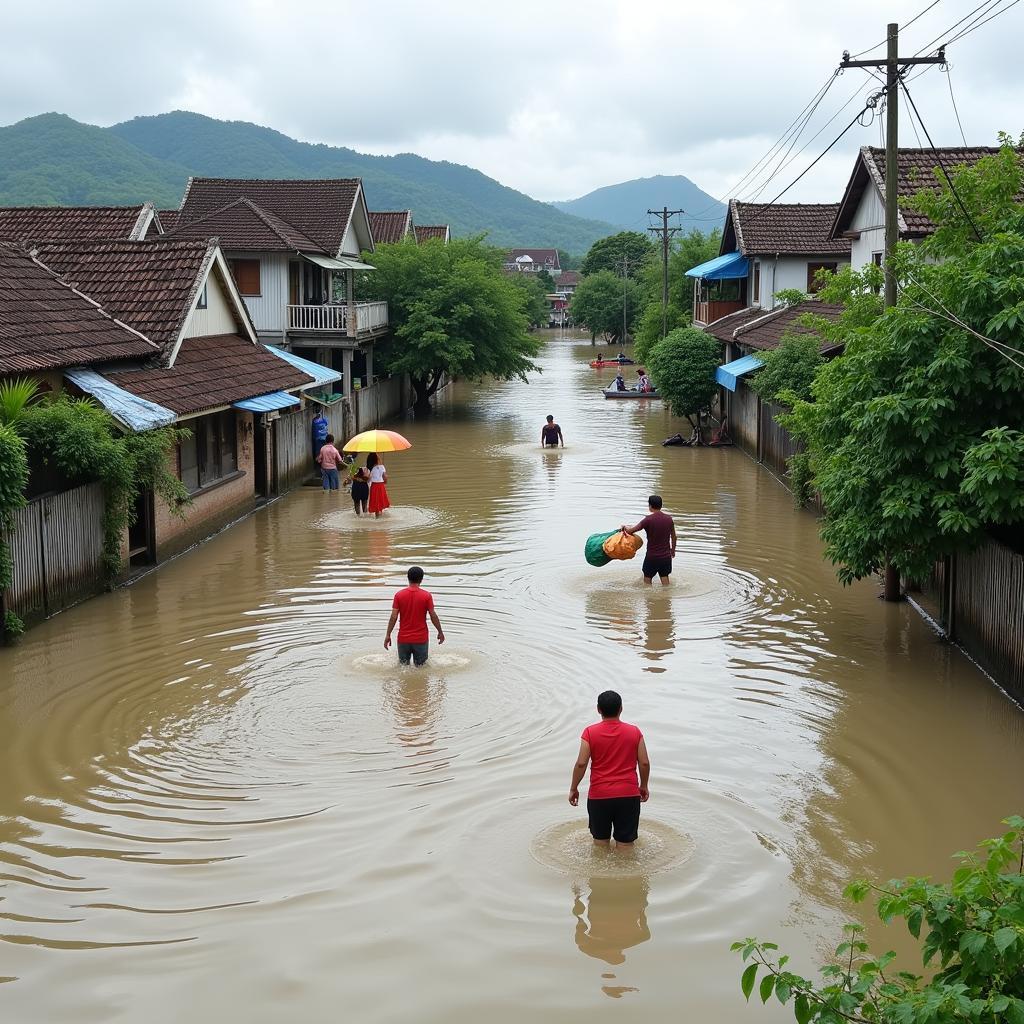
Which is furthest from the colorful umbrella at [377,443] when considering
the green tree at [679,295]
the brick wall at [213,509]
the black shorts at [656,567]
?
the green tree at [679,295]

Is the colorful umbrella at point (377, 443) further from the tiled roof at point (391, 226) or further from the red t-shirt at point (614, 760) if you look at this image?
the tiled roof at point (391, 226)

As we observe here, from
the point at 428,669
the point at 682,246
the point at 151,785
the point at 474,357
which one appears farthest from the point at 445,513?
the point at 682,246

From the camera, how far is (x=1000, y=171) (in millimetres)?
16422

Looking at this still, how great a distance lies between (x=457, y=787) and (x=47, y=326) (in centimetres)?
1277

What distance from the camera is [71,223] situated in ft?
96.6

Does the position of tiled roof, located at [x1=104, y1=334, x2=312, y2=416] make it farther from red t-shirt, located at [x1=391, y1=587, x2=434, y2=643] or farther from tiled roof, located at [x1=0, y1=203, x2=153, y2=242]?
red t-shirt, located at [x1=391, y1=587, x2=434, y2=643]

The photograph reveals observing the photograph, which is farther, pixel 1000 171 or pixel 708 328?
pixel 708 328

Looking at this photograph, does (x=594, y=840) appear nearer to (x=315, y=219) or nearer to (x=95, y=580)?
(x=95, y=580)

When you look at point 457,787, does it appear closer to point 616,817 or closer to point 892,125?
point 616,817

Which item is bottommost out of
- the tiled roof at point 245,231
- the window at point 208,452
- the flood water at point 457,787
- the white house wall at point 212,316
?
the flood water at point 457,787

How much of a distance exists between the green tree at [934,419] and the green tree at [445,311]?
Answer: 30342 mm

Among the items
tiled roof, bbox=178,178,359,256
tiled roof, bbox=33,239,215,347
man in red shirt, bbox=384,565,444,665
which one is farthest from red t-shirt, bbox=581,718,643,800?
tiled roof, bbox=178,178,359,256

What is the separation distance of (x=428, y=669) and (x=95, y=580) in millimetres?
6679

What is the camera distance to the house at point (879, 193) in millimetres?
25109
